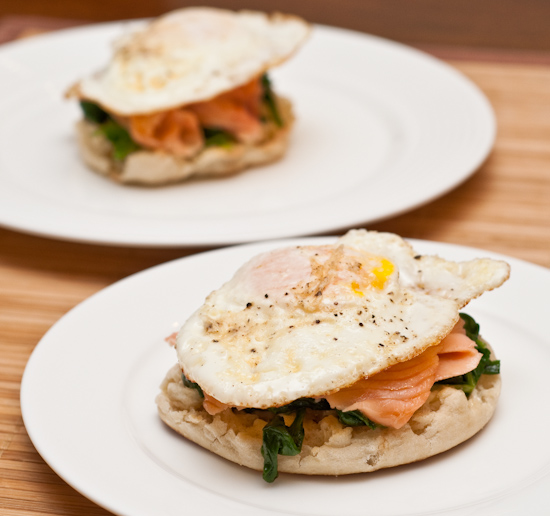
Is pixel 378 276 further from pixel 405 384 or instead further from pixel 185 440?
pixel 185 440

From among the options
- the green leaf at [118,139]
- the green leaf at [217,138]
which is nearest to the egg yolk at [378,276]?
the green leaf at [217,138]

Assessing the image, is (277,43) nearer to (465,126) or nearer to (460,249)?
(465,126)

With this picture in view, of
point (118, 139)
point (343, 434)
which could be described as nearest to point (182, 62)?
point (118, 139)

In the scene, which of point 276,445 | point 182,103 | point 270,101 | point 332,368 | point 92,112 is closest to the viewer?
point 332,368

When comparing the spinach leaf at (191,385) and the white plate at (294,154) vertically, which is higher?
the spinach leaf at (191,385)

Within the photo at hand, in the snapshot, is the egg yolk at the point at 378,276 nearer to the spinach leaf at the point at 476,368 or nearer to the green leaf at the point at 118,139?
the spinach leaf at the point at 476,368

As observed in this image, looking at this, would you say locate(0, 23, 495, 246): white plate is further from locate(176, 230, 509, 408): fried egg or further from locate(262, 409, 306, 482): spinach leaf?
locate(262, 409, 306, 482): spinach leaf
